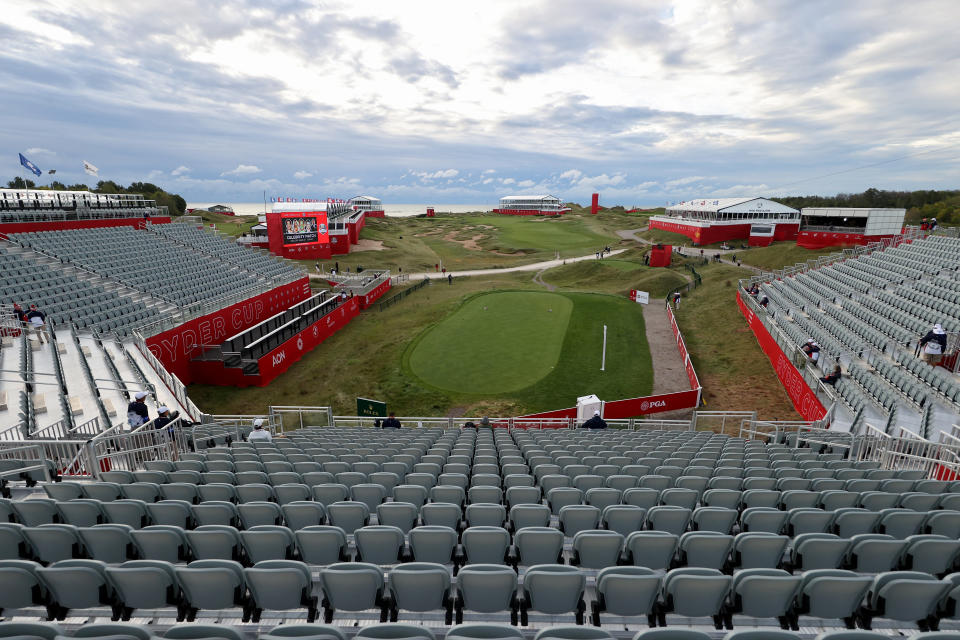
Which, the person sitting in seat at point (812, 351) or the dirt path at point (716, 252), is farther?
the dirt path at point (716, 252)

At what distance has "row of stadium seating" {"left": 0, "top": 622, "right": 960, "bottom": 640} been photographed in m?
3.21

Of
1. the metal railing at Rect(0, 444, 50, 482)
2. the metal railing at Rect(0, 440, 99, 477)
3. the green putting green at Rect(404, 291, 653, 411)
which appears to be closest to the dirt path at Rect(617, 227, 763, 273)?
the green putting green at Rect(404, 291, 653, 411)

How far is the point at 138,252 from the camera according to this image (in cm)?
3288

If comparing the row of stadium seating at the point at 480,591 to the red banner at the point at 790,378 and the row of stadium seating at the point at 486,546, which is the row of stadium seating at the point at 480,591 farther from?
the red banner at the point at 790,378

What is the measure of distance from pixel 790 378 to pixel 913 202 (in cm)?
9563

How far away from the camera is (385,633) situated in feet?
11.3

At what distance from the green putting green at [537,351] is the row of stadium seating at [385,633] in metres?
18.8

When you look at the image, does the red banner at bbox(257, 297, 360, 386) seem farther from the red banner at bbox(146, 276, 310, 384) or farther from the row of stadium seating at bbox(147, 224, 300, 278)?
the row of stadium seating at bbox(147, 224, 300, 278)

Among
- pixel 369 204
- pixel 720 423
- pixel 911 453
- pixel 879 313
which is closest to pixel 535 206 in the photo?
pixel 369 204

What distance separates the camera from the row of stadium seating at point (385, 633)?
3207 mm

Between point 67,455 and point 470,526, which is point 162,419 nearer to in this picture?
point 67,455

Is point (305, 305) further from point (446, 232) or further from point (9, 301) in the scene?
point (446, 232)

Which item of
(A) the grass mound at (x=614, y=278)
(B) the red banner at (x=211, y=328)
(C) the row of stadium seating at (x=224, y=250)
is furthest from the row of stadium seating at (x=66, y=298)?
(A) the grass mound at (x=614, y=278)

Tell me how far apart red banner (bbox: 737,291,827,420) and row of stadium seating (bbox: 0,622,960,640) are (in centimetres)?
1724
